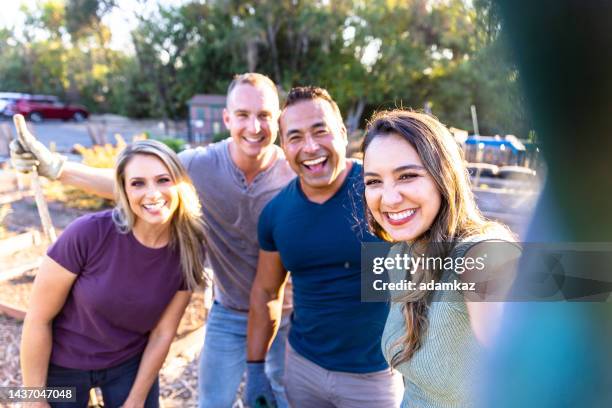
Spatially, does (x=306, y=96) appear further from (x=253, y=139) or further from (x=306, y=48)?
(x=306, y=48)

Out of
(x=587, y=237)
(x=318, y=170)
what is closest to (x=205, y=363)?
(x=318, y=170)

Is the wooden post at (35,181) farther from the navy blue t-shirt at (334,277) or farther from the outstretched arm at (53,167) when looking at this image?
the navy blue t-shirt at (334,277)

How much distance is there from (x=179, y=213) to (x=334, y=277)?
88 cm

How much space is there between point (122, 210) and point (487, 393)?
1949 millimetres

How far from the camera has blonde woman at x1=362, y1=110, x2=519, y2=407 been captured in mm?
1252

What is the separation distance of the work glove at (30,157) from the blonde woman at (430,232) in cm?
211

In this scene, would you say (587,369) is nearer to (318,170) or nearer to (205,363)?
(318,170)

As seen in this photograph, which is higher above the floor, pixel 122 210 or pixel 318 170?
pixel 318 170

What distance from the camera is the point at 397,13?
17844mm

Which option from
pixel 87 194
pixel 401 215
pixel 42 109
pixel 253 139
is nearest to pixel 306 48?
pixel 87 194

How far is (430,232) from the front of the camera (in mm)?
1355

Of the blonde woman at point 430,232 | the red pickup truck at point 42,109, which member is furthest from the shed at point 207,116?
the red pickup truck at point 42,109

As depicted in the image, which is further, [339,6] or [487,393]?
[339,6]

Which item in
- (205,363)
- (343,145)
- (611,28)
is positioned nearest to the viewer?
(611,28)
